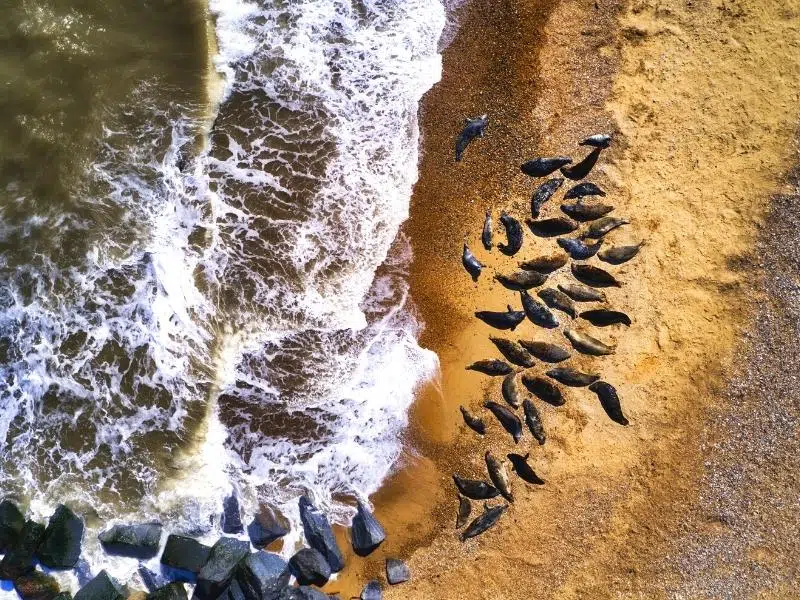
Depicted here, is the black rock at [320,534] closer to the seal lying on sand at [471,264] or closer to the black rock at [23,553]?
the black rock at [23,553]

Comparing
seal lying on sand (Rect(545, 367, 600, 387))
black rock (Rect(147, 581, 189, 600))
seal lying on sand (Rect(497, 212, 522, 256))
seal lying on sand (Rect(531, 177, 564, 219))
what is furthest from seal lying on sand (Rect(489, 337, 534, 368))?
black rock (Rect(147, 581, 189, 600))

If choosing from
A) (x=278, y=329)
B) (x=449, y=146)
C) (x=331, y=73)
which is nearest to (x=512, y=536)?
(x=278, y=329)

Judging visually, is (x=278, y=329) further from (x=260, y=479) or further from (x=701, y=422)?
(x=701, y=422)

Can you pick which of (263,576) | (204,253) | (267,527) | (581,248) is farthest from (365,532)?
(581,248)

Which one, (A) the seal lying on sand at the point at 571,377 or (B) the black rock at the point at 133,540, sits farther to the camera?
(B) the black rock at the point at 133,540

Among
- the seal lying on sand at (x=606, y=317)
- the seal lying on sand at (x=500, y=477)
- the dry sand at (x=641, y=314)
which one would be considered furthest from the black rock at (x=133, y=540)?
the seal lying on sand at (x=606, y=317)
